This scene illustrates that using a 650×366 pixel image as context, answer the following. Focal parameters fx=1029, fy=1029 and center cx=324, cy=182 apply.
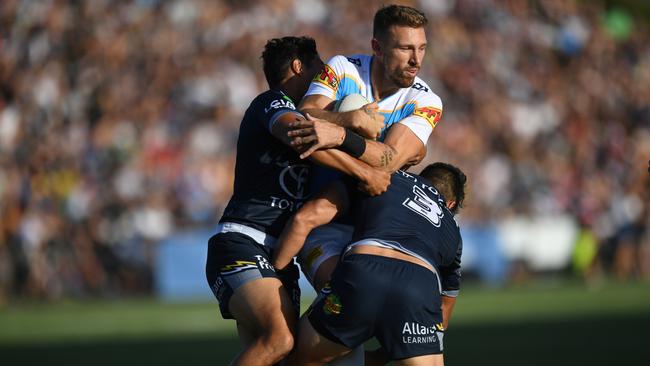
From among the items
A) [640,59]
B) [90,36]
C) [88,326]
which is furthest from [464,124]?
[88,326]

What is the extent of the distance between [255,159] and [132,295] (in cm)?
1430

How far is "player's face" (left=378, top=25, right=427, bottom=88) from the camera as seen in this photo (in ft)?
21.4

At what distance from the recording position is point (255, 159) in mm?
6906

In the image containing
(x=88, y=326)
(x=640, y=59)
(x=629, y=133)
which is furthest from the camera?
(x=640, y=59)

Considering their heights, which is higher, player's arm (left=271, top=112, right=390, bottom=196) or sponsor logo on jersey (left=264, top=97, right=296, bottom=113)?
sponsor logo on jersey (left=264, top=97, right=296, bottom=113)

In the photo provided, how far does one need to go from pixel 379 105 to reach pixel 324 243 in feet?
3.34

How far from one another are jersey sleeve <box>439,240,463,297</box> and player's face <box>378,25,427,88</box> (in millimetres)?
1140

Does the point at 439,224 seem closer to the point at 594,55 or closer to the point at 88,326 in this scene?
the point at 88,326

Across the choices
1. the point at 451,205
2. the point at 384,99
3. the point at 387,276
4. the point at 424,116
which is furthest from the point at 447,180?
the point at 387,276

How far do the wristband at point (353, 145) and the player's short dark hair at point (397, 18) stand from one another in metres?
0.78

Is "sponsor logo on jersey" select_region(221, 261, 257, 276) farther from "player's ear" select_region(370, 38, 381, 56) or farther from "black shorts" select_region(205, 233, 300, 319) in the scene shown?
"player's ear" select_region(370, 38, 381, 56)

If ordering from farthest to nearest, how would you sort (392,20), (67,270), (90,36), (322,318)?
(90,36), (67,270), (392,20), (322,318)

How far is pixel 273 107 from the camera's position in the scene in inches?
261

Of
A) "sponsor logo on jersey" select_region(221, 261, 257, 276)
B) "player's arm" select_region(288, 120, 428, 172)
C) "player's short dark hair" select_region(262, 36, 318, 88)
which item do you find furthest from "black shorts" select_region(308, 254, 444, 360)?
"player's short dark hair" select_region(262, 36, 318, 88)
